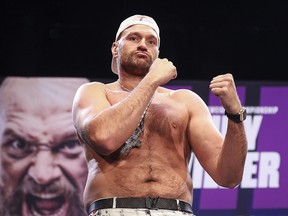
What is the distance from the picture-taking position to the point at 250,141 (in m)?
4.58

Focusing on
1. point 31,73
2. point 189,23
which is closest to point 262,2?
point 189,23

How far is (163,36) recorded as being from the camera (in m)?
5.19

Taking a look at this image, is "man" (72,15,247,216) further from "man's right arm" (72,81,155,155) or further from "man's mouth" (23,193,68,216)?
"man's mouth" (23,193,68,216)

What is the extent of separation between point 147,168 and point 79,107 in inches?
13.4

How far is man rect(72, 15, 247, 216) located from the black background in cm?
229

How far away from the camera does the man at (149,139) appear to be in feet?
8.18

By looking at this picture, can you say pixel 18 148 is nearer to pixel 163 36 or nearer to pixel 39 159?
pixel 39 159

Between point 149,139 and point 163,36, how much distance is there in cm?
259

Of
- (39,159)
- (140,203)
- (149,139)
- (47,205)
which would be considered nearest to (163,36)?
(39,159)

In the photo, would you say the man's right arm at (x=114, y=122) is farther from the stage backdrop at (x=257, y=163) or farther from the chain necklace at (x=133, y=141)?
the stage backdrop at (x=257, y=163)

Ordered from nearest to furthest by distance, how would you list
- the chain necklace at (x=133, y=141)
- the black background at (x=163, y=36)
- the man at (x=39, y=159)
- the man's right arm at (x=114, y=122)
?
the man's right arm at (x=114, y=122), the chain necklace at (x=133, y=141), the man at (x=39, y=159), the black background at (x=163, y=36)

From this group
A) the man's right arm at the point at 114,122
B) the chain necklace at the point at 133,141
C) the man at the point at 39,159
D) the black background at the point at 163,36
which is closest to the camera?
the man's right arm at the point at 114,122

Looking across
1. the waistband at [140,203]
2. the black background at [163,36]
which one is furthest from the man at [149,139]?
the black background at [163,36]

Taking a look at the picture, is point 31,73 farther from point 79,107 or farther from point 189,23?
point 79,107
